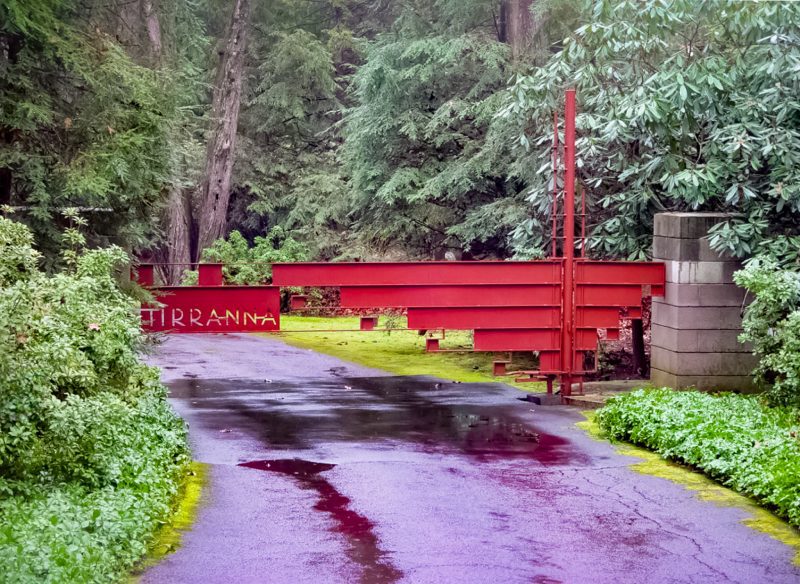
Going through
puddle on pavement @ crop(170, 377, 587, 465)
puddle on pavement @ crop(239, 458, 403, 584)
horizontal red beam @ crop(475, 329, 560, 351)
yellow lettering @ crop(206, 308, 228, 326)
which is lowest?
puddle on pavement @ crop(239, 458, 403, 584)

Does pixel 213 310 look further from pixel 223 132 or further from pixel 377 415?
pixel 223 132

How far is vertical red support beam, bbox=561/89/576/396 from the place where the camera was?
59.9ft

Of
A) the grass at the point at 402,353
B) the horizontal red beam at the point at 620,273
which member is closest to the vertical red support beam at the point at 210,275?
the grass at the point at 402,353

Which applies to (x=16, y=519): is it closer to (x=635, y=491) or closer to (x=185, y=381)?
(x=635, y=491)

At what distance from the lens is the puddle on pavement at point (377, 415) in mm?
15047

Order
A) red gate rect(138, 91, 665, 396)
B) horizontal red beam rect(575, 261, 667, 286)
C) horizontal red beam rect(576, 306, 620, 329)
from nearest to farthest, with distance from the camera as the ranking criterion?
red gate rect(138, 91, 665, 396) < horizontal red beam rect(575, 261, 667, 286) < horizontal red beam rect(576, 306, 620, 329)

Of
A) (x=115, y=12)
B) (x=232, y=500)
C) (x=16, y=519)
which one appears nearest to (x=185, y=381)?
(x=115, y=12)

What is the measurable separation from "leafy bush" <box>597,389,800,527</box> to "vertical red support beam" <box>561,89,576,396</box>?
1.62 metres

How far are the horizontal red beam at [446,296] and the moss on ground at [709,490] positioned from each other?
122 inches

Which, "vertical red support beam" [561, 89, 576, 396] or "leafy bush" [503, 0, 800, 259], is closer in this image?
"leafy bush" [503, 0, 800, 259]

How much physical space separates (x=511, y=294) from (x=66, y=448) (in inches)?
394

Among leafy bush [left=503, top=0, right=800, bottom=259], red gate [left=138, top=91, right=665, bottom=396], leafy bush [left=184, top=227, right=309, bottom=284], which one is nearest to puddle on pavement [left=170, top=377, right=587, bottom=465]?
red gate [left=138, top=91, right=665, bottom=396]

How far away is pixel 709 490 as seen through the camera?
40.2 ft

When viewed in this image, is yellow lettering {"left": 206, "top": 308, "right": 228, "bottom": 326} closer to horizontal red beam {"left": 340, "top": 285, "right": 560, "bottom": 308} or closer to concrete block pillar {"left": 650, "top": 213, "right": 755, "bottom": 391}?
horizontal red beam {"left": 340, "top": 285, "right": 560, "bottom": 308}
